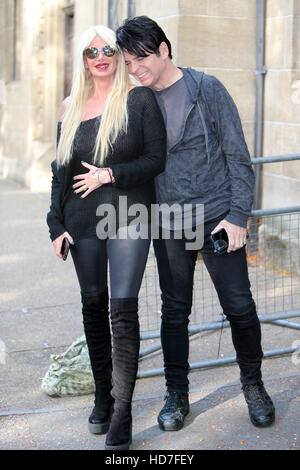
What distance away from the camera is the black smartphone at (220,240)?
12.3 ft

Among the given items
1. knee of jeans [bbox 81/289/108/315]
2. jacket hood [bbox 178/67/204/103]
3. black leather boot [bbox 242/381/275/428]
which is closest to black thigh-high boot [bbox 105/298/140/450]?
knee of jeans [bbox 81/289/108/315]

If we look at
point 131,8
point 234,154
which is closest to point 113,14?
point 131,8

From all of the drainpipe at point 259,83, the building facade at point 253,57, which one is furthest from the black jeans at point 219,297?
the drainpipe at point 259,83

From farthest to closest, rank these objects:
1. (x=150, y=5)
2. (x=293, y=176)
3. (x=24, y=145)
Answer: (x=24, y=145)
(x=150, y=5)
(x=293, y=176)

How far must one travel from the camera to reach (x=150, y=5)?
325 inches

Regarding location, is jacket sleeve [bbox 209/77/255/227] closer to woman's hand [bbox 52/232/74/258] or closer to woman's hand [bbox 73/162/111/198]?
woman's hand [bbox 73/162/111/198]

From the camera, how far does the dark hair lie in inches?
140


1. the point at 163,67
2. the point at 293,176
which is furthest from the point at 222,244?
the point at 293,176

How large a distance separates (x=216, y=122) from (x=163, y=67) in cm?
36

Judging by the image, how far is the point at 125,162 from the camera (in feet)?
12.0

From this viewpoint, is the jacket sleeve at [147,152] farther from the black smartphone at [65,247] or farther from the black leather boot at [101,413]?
the black leather boot at [101,413]

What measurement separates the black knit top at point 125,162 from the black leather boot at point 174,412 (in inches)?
39.2

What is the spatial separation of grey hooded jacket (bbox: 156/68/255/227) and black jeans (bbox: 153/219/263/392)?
0.15 meters
